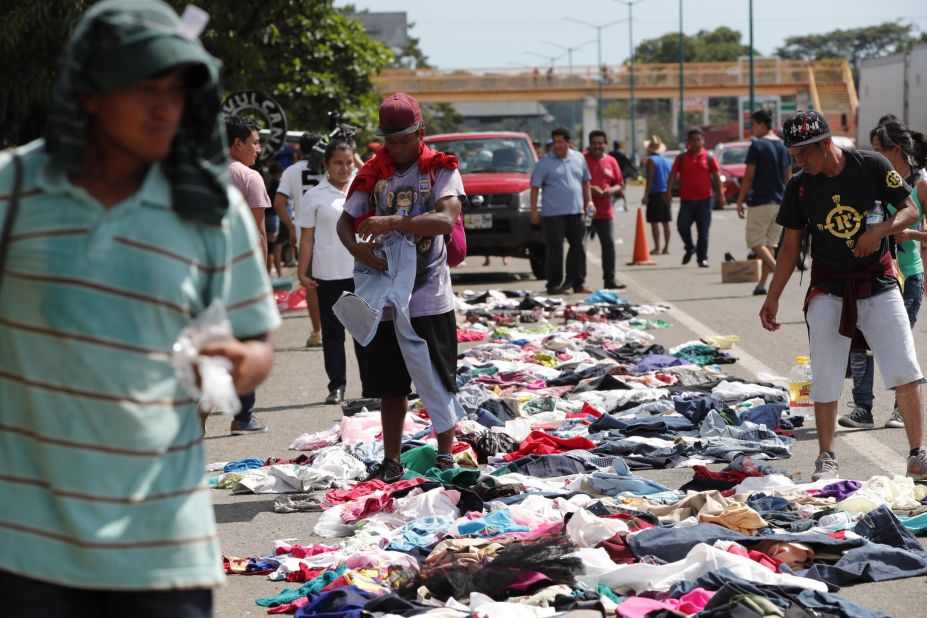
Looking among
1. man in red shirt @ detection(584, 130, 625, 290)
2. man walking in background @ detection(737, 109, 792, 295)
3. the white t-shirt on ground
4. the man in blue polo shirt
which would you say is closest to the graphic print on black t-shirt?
the white t-shirt on ground

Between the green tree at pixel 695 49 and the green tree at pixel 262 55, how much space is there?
139m

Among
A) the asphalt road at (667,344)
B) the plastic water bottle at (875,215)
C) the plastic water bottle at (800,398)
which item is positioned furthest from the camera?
the plastic water bottle at (800,398)

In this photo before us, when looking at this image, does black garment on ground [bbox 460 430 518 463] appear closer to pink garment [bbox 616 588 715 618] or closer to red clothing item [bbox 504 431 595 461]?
red clothing item [bbox 504 431 595 461]

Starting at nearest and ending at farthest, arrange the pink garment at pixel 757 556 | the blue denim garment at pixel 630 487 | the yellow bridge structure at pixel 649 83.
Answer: the pink garment at pixel 757 556
the blue denim garment at pixel 630 487
the yellow bridge structure at pixel 649 83

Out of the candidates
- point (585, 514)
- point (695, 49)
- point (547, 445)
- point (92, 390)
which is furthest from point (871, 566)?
point (695, 49)

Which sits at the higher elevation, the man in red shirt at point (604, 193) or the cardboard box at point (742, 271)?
the man in red shirt at point (604, 193)

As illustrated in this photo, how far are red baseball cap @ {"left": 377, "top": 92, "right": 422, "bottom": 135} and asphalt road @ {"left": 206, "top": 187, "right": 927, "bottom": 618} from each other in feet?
6.65

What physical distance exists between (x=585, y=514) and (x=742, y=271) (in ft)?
42.1

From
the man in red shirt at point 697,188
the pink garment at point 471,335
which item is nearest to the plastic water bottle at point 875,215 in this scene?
the pink garment at point 471,335

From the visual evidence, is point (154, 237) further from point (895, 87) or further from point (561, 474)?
point (895, 87)

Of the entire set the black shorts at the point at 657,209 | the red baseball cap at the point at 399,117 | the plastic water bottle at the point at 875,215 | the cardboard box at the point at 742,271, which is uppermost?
the red baseball cap at the point at 399,117

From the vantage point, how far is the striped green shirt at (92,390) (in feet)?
9.45

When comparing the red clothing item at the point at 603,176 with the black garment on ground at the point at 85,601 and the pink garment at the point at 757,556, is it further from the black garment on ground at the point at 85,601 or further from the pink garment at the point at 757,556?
the black garment on ground at the point at 85,601

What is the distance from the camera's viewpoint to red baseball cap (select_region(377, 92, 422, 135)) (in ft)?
24.2
